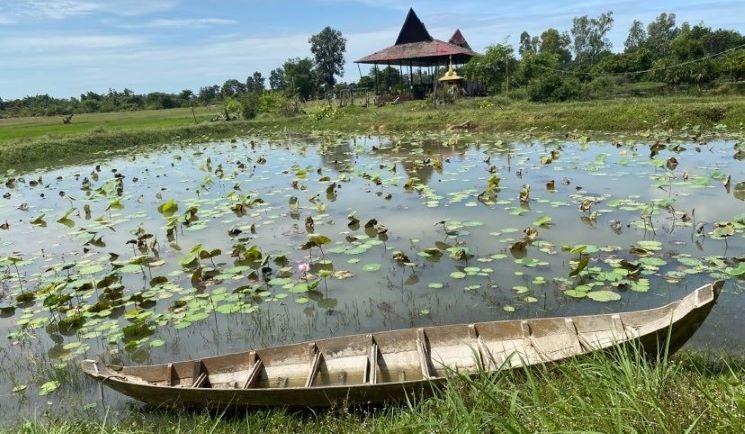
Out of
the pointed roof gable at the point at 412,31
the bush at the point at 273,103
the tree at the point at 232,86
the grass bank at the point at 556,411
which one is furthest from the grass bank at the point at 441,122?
the tree at the point at 232,86

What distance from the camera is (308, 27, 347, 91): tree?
47.6 m

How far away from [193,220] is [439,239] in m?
4.83

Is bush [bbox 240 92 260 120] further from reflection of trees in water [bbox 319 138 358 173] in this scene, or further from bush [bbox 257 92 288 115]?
reflection of trees in water [bbox 319 138 358 173]

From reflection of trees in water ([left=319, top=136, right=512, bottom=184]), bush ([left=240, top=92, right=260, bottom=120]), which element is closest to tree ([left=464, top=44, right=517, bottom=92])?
reflection of trees in water ([left=319, top=136, right=512, bottom=184])

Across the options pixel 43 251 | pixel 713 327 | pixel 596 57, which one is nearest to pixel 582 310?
pixel 713 327

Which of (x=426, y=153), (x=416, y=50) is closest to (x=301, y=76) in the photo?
(x=416, y=50)

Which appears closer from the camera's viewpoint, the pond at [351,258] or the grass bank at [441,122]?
the pond at [351,258]

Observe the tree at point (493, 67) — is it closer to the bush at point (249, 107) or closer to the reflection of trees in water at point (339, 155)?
the reflection of trees in water at point (339, 155)

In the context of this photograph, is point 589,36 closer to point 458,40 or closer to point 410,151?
point 458,40

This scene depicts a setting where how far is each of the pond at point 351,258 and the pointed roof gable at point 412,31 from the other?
19.9 meters

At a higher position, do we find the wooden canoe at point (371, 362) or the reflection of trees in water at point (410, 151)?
the reflection of trees in water at point (410, 151)

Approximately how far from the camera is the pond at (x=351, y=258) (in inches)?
209

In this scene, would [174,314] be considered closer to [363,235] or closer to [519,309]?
[363,235]

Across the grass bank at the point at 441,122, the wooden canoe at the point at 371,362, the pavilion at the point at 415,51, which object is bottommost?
the wooden canoe at the point at 371,362
